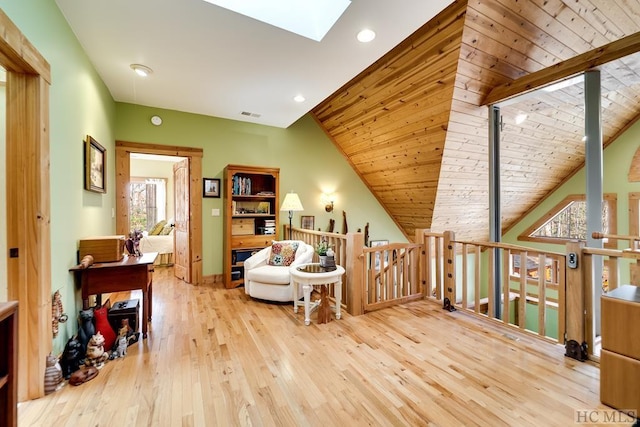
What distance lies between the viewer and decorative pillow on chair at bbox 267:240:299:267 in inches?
146

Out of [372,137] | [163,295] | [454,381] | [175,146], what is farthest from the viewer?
[372,137]

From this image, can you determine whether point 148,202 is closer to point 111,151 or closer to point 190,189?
point 190,189

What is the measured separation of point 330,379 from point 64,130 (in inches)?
105

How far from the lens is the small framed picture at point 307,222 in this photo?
5.18 meters

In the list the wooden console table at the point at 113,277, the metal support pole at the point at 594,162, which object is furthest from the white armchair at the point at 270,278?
the metal support pole at the point at 594,162

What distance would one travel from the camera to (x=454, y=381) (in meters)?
1.85

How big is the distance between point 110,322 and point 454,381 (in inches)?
110

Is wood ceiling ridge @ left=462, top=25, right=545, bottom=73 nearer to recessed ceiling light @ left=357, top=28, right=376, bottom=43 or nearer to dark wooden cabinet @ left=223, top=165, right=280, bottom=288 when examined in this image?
recessed ceiling light @ left=357, top=28, right=376, bottom=43

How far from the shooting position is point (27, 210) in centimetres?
163

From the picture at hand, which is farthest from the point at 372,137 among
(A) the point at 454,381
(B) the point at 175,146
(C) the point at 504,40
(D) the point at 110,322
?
(D) the point at 110,322

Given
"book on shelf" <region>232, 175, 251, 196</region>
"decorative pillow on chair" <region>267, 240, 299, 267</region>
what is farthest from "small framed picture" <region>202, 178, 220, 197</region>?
"decorative pillow on chair" <region>267, 240, 299, 267</region>

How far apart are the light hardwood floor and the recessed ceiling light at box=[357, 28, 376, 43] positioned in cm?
265

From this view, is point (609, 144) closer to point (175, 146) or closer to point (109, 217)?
point (175, 146)

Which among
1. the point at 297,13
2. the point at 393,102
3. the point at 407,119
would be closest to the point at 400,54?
the point at 393,102
